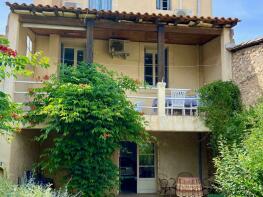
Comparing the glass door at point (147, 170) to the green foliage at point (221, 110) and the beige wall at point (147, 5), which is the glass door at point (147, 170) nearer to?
the green foliage at point (221, 110)

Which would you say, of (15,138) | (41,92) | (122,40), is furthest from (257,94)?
(15,138)

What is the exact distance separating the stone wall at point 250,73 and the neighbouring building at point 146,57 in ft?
1.56

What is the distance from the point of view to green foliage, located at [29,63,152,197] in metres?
10.8

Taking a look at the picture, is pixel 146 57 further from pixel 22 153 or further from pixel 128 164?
pixel 22 153

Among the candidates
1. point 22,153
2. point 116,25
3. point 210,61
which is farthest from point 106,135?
point 210,61

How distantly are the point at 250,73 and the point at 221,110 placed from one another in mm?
1713

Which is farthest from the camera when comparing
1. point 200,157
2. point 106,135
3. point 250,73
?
point 200,157

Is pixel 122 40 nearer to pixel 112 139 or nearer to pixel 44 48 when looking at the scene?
pixel 44 48

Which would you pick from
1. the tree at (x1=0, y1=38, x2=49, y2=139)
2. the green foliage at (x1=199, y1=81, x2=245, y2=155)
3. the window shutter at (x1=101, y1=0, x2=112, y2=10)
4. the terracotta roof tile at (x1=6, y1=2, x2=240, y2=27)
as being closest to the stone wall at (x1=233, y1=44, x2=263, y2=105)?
the green foliage at (x1=199, y1=81, x2=245, y2=155)

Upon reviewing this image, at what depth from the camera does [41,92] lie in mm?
11805

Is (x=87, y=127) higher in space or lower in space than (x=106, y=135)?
higher

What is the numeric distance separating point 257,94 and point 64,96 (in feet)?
21.9

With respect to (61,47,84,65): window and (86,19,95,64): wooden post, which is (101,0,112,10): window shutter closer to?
(61,47,84,65): window

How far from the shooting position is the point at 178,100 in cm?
1374
